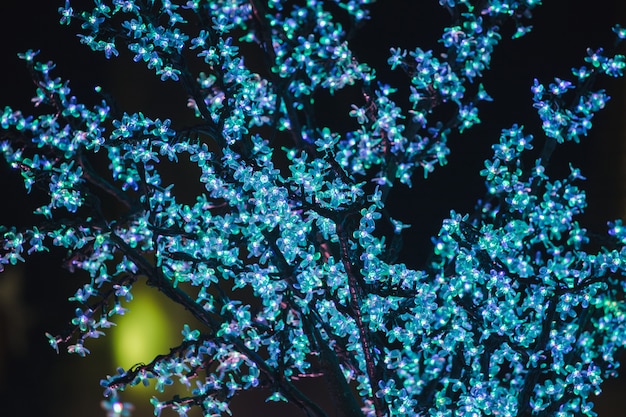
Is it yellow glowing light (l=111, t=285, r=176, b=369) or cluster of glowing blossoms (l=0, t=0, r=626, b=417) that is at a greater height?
yellow glowing light (l=111, t=285, r=176, b=369)

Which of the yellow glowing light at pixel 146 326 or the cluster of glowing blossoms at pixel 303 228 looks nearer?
the cluster of glowing blossoms at pixel 303 228

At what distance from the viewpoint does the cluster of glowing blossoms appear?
7.79 feet

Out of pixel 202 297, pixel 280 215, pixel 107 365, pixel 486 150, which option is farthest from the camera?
pixel 107 365

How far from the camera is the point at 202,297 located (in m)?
2.54

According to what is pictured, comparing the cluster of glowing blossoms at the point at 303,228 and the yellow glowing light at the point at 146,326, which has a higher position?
the yellow glowing light at the point at 146,326

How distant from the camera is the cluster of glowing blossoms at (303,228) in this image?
7.79ft

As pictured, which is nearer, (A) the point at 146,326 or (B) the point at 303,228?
(B) the point at 303,228

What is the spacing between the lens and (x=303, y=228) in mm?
2439

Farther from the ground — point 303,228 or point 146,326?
point 146,326

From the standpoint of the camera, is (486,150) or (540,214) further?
(486,150)

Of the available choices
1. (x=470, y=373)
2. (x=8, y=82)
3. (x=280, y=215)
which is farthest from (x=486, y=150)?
(x=8, y=82)

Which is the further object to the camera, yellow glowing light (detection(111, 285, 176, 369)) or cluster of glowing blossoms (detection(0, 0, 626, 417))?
yellow glowing light (detection(111, 285, 176, 369))

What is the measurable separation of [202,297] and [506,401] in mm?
1089

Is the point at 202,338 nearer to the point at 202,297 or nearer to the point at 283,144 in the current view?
the point at 202,297
